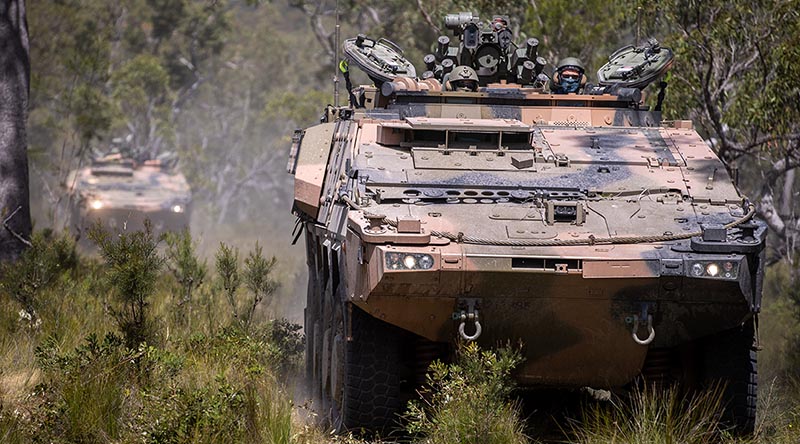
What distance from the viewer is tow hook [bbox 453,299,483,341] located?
8469 mm

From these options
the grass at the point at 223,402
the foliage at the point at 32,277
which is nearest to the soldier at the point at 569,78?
the grass at the point at 223,402

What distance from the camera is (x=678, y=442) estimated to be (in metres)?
8.33

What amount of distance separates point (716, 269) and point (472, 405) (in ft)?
5.72

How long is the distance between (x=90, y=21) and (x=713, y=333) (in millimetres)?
29189

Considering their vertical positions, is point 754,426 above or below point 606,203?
below

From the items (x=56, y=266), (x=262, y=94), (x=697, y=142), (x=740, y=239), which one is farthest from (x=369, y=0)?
(x=740, y=239)

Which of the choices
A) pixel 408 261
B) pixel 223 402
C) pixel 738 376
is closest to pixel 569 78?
pixel 738 376

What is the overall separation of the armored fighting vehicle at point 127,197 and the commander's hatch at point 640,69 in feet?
50.5

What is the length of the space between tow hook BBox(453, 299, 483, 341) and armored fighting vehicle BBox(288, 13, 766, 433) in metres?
0.01

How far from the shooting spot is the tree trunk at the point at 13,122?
15469 millimetres

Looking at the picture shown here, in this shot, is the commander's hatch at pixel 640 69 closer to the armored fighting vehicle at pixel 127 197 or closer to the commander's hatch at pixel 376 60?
the commander's hatch at pixel 376 60

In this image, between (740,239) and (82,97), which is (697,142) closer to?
(740,239)

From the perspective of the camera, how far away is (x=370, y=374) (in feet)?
29.7

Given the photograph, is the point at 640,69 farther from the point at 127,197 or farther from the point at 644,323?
the point at 127,197
